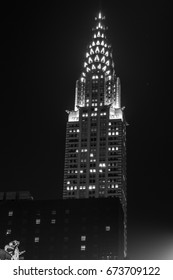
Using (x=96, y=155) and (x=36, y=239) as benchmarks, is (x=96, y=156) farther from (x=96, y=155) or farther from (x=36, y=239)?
(x=36, y=239)

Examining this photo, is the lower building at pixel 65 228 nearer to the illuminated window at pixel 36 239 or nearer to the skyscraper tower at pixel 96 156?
the illuminated window at pixel 36 239

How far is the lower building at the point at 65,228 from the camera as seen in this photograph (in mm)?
127188

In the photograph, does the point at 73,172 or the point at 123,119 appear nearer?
the point at 73,172

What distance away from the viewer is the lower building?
417 feet

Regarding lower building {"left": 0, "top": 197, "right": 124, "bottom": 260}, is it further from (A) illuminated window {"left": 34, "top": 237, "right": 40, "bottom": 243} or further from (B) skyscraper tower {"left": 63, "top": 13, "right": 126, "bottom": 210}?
(B) skyscraper tower {"left": 63, "top": 13, "right": 126, "bottom": 210}

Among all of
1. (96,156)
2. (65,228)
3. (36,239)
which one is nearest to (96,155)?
(96,156)

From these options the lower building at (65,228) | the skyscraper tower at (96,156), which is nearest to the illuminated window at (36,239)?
the lower building at (65,228)

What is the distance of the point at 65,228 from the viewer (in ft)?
435

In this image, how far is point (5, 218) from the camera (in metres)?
138

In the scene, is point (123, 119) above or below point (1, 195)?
above
